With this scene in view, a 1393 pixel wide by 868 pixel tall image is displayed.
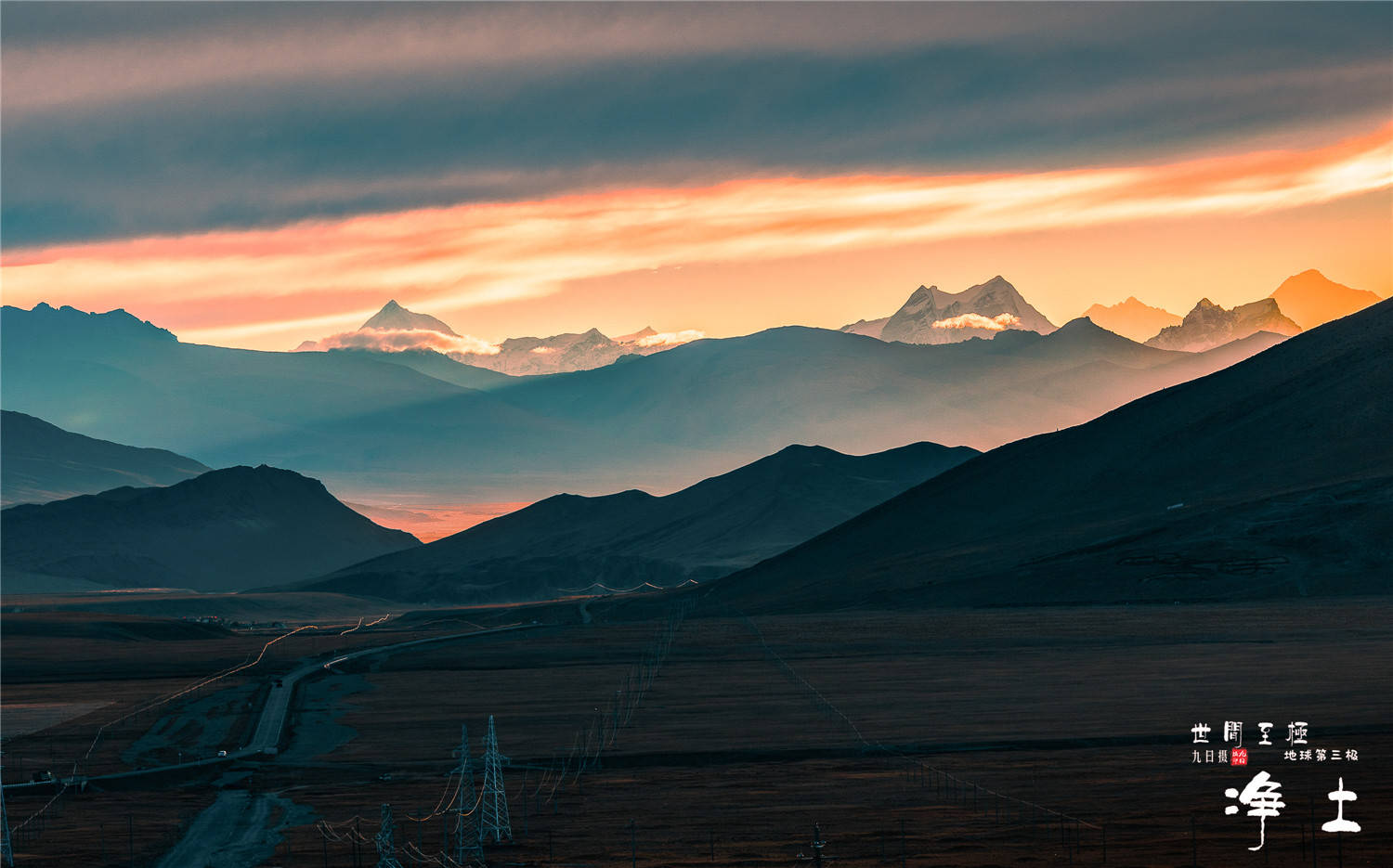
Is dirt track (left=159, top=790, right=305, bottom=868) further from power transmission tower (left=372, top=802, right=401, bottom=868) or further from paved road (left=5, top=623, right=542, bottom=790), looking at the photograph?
paved road (left=5, top=623, right=542, bottom=790)

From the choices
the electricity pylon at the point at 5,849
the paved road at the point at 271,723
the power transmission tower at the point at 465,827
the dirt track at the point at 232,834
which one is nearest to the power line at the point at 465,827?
the power transmission tower at the point at 465,827

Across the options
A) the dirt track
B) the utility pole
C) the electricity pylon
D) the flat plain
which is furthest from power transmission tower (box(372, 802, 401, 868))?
the electricity pylon

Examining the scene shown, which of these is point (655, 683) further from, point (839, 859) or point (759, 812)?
point (839, 859)

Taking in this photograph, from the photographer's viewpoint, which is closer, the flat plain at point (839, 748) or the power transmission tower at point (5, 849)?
the flat plain at point (839, 748)

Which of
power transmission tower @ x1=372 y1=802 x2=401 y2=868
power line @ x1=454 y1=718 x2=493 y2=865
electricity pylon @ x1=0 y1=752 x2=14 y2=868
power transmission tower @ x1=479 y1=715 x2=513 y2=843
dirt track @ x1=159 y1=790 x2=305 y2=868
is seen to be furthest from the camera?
dirt track @ x1=159 y1=790 x2=305 y2=868

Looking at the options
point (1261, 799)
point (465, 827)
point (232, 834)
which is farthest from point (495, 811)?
point (1261, 799)

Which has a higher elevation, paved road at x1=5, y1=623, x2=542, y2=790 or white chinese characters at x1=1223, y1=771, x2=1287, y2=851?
white chinese characters at x1=1223, y1=771, x2=1287, y2=851

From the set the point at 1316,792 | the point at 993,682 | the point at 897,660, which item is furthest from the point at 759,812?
the point at 897,660

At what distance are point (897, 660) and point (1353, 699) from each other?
5218 centimetres

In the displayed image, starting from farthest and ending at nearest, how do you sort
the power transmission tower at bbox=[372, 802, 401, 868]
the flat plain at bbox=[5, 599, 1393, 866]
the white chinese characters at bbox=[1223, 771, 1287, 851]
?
the flat plain at bbox=[5, 599, 1393, 866] → the white chinese characters at bbox=[1223, 771, 1287, 851] → the power transmission tower at bbox=[372, 802, 401, 868]

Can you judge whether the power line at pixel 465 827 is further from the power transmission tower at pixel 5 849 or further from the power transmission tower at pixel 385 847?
the power transmission tower at pixel 5 849

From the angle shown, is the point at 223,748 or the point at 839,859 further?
the point at 223,748

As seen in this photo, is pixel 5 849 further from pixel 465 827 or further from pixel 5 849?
pixel 465 827

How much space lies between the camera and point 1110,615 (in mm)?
170500
